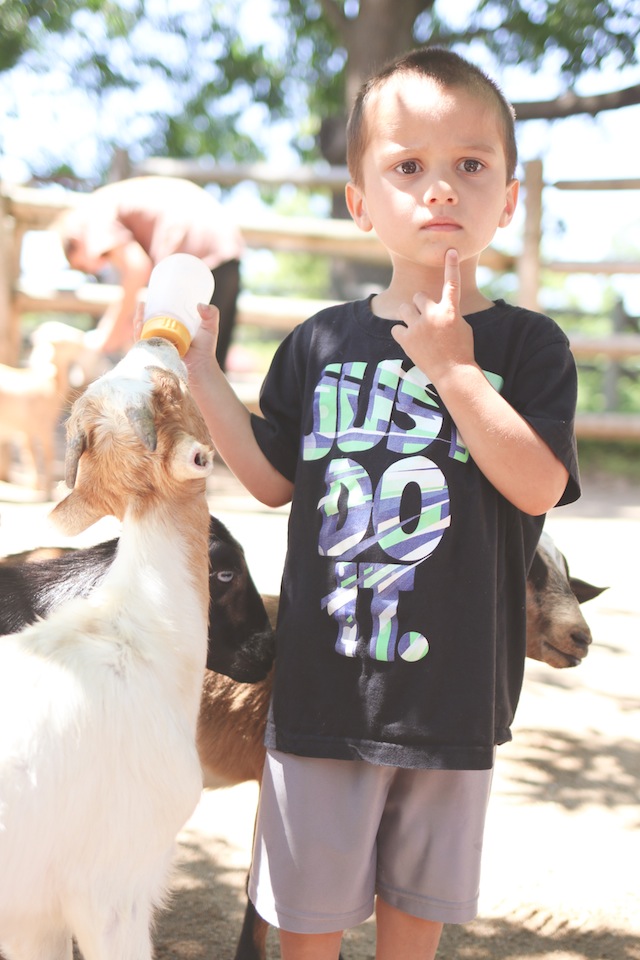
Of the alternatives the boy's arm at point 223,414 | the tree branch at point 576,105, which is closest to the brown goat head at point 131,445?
the boy's arm at point 223,414

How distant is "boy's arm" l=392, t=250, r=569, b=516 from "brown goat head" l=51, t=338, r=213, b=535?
0.41m

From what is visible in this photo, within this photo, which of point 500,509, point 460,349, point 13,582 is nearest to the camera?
point 460,349

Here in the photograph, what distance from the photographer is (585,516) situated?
7.64 meters

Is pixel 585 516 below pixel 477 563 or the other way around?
the other way around

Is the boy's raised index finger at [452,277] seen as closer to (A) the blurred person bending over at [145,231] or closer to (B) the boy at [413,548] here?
(B) the boy at [413,548]

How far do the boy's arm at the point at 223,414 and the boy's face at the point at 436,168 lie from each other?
417mm

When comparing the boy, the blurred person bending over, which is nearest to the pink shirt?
the blurred person bending over

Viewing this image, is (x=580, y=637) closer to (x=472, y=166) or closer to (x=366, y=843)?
(x=366, y=843)

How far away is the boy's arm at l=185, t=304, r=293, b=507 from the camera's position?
1.91m

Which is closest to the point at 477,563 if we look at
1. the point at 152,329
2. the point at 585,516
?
the point at 152,329

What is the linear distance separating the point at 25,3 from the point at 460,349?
581 inches

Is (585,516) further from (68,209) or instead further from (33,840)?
(33,840)

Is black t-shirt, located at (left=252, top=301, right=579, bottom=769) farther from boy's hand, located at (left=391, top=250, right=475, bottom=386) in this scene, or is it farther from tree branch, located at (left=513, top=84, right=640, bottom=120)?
tree branch, located at (left=513, top=84, right=640, bottom=120)

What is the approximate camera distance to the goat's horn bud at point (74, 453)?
1597 millimetres
